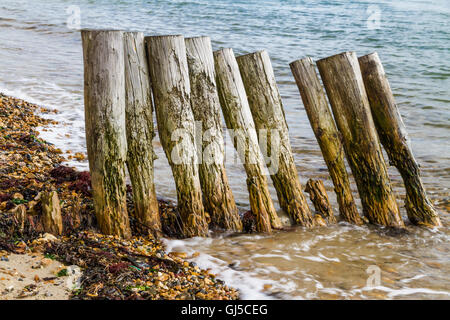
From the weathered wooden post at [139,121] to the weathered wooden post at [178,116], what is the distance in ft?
0.29

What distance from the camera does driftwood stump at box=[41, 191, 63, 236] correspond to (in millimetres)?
3541

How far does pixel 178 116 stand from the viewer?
3.84m

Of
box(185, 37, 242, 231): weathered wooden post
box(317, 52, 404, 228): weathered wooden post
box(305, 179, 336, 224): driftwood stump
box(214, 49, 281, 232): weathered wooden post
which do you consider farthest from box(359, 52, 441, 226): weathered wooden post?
box(185, 37, 242, 231): weathered wooden post

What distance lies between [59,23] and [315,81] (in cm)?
1735

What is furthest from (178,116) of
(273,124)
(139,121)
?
(273,124)

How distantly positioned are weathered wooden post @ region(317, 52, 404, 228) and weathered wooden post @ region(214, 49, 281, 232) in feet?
3.02

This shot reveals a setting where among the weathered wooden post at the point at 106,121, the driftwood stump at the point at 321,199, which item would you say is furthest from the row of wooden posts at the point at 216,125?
the driftwood stump at the point at 321,199

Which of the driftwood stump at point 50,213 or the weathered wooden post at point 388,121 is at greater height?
the weathered wooden post at point 388,121

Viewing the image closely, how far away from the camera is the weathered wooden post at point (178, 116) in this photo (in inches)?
149

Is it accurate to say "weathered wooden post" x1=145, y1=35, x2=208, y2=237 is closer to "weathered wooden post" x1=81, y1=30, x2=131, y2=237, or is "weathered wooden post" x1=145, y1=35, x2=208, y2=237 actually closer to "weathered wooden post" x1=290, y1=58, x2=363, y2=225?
"weathered wooden post" x1=81, y1=30, x2=131, y2=237

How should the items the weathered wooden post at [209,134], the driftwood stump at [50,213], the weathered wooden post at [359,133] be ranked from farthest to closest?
1. the weathered wooden post at [359,133]
2. the weathered wooden post at [209,134]
3. the driftwood stump at [50,213]

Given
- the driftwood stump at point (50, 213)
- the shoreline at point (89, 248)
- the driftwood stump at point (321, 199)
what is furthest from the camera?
the driftwood stump at point (321, 199)

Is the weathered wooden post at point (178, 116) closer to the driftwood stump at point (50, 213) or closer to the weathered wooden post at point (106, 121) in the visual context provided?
the weathered wooden post at point (106, 121)

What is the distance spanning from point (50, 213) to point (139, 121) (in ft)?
3.51
